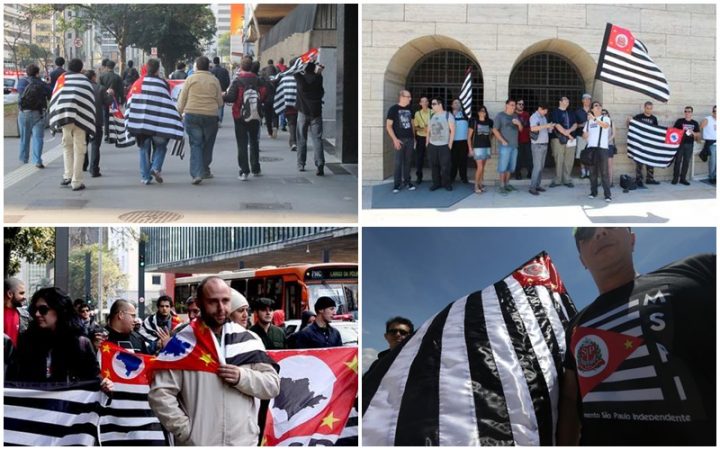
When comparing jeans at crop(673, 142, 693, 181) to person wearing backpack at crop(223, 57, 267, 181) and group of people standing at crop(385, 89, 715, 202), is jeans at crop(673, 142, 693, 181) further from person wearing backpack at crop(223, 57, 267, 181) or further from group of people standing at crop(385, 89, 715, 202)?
A: person wearing backpack at crop(223, 57, 267, 181)

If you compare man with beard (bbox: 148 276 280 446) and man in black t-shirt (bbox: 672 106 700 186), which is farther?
man in black t-shirt (bbox: 672 106 700 186)

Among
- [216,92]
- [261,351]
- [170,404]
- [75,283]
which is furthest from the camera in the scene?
[75,283]

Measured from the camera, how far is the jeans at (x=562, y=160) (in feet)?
39.2

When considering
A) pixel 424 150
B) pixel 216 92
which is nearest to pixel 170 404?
pixel 216 92

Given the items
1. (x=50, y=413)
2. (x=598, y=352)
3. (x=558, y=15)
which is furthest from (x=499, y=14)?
(x=50, y=413)

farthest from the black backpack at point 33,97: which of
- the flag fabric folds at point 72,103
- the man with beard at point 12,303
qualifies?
the man with beard at point 12,303

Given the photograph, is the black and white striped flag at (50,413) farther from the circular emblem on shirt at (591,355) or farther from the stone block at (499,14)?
the stone block at (499,14)

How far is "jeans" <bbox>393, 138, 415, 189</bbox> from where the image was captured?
11.1 metres

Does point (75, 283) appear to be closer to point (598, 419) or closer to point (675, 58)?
point (675, 58)

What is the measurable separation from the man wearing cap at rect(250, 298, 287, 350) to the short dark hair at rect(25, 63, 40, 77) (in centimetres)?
602

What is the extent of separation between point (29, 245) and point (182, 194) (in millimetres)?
3269

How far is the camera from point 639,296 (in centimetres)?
593

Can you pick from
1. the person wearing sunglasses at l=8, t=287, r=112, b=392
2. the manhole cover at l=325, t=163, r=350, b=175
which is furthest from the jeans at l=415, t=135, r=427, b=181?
the person wearing sunglasses at l=8, t=287, r=112, b=392

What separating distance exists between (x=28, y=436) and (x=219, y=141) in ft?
25.7
